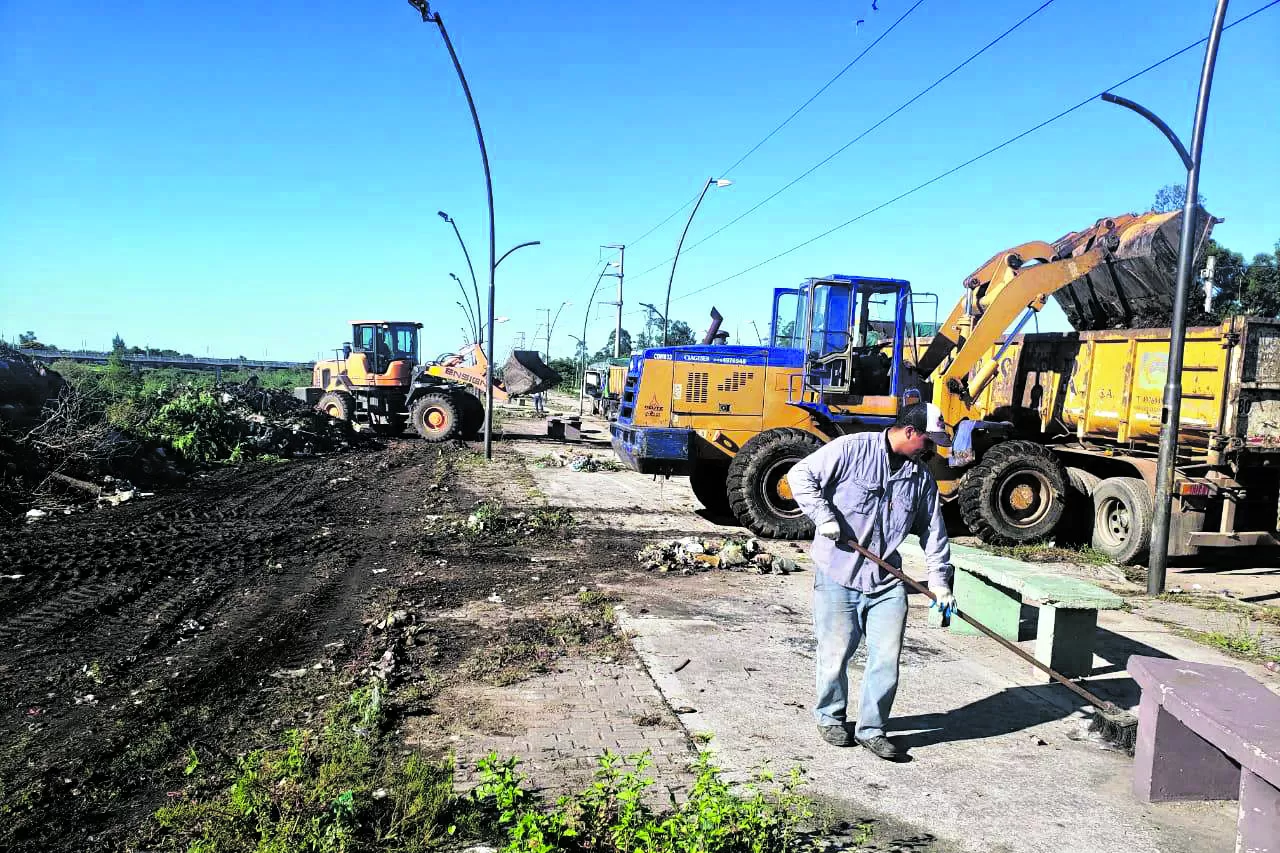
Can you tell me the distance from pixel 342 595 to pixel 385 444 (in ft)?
50.6

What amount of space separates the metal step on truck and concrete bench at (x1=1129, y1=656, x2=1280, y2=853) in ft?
19.9

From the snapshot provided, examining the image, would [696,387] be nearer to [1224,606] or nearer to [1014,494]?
[1014,494]

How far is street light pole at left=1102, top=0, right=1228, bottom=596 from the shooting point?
7722 millimetres

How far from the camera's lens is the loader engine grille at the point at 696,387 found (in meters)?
11.2

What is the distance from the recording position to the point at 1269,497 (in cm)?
924

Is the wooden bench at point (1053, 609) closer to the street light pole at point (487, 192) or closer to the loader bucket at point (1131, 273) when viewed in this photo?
the loader bucket at point (1131, 273)

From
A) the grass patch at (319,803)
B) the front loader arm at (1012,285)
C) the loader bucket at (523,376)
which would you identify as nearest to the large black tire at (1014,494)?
the front loader arm at (1012,285)

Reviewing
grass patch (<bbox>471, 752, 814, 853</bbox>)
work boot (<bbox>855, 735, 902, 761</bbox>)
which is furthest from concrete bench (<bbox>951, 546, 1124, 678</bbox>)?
grass patch (<bbox>471, 752, 814, 853</bbox>)

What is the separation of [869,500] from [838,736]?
4.29ft

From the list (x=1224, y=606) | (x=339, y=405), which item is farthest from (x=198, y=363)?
(x=1224, y=606)

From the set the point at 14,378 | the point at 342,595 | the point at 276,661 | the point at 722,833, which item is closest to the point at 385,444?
the point at 14,378

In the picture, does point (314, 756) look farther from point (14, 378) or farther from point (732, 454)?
point (14, 378)

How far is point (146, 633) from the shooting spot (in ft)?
19.7

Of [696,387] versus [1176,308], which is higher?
[1176,308]
